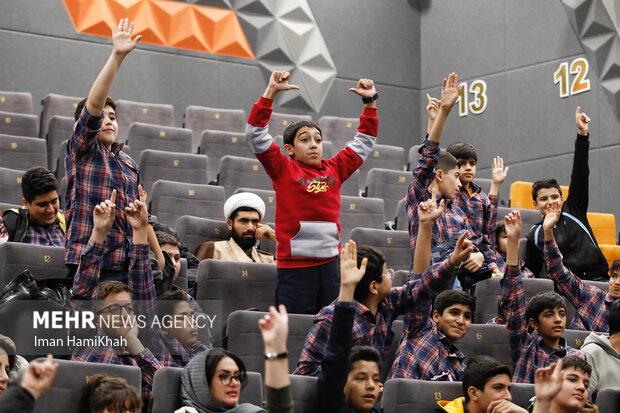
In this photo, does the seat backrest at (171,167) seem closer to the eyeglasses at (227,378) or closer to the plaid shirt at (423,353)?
the plaid shirt at (423,353)

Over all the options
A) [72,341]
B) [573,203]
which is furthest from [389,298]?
[573,203]

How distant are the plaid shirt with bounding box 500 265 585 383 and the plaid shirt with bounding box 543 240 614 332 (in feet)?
1.37

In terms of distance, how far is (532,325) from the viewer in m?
2.82

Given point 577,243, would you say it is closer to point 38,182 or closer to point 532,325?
point 532,325

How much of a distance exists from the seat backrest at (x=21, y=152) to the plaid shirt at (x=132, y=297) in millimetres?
1708

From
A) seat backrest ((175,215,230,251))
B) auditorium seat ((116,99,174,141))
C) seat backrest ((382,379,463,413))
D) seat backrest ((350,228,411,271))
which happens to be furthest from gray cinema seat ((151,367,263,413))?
auditorium seat ((116,99,174,141))

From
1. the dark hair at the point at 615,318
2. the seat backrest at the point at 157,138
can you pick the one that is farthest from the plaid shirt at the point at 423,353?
the seat backrest at the point at 157,138

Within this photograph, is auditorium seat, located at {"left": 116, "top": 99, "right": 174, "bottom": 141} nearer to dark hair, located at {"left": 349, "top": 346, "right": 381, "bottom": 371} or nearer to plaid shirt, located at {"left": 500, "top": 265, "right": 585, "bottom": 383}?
plaid shirt, located at {"left": 500, "top": 265, "right": 585, "bottom": 383}

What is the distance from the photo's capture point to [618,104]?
5.46 metres

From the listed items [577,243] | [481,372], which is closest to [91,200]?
[481,372]

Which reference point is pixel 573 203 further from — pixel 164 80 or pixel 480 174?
pixel 164 80

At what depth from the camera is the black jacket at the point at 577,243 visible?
356cm

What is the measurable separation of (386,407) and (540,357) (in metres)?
0.68

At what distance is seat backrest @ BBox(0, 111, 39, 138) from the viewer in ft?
14.7
